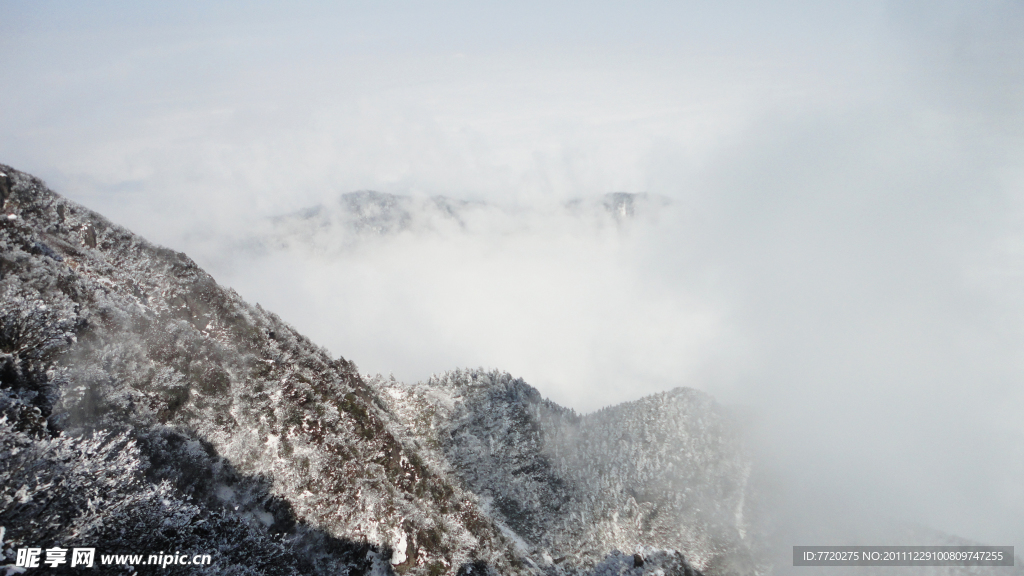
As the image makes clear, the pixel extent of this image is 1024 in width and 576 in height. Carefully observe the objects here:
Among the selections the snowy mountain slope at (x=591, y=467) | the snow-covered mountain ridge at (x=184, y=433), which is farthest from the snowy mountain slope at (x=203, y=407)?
the snowy mountain slope at (x=591, y=467)

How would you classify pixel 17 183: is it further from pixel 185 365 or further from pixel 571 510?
pixel 571 510

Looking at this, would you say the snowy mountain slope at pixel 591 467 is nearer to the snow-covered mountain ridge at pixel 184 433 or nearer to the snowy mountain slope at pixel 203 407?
the snow-covered mountain ridge at pixel 184 433

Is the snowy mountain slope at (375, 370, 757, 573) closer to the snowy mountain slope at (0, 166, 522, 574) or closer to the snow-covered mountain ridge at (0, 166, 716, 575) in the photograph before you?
the snow-covered mountain ridge at (0, 166, 716, 575)

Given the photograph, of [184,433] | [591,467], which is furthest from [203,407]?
[591,467]

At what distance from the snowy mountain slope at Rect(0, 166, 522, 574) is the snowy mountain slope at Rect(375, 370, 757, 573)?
14079mm

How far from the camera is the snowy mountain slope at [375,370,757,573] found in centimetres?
5603

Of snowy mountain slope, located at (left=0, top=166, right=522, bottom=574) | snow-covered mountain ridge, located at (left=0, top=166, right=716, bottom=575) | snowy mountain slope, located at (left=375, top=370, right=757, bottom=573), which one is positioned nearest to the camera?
snow-covered mountain ridge, located at (left=0, top=166, right=716, bottom=575)

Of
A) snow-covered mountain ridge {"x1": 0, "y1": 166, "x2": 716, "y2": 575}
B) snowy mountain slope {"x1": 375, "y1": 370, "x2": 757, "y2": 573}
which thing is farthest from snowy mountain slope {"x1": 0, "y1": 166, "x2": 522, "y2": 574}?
snowy mountain slope {"x1": 375, "y1": 370, "x2": 757, "y2": 573}

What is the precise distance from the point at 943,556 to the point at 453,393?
73.5 metres

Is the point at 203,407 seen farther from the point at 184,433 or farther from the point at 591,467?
the point at 591,467

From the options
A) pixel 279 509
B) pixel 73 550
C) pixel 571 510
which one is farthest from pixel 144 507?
pixel 571 510

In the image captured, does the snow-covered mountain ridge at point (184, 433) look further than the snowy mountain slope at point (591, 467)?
No

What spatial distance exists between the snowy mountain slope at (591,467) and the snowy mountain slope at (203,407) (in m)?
14.1

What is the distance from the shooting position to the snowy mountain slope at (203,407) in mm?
25141
